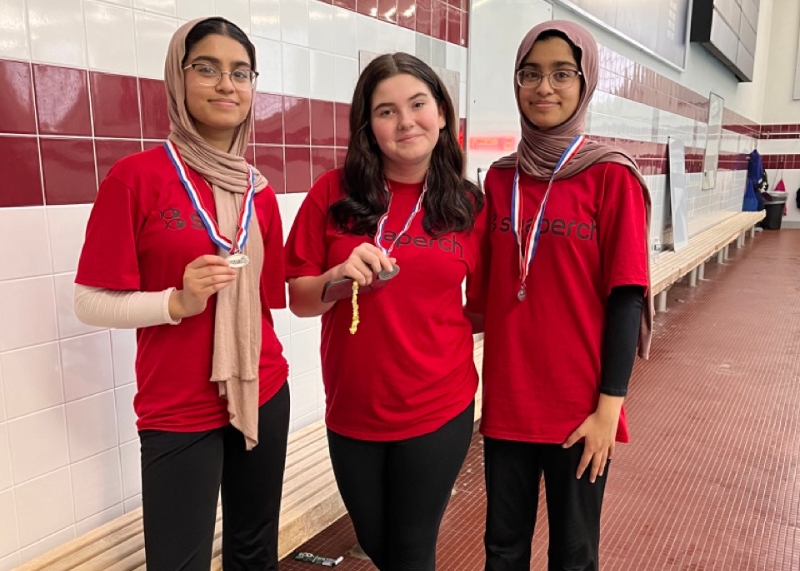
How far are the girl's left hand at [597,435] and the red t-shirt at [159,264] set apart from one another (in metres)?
0.86

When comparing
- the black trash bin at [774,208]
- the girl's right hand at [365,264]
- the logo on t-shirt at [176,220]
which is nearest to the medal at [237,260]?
Answer: the logo on t-shirt at [176,220]

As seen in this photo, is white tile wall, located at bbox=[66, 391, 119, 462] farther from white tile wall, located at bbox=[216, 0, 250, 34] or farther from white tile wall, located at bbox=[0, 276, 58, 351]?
white tile wall, located at bbox=[216, 0, 250, 34]

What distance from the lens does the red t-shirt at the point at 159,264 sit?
1.34 m

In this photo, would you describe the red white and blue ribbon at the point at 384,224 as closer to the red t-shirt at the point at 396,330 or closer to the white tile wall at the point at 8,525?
the red t-shirt at the point at 396,330

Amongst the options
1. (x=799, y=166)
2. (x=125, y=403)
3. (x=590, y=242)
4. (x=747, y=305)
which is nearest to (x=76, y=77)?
(x=125, y=403)

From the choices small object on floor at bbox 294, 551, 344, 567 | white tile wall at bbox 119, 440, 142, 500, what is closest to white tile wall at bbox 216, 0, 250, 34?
white tile wall at bbox 119, 440, 142, 500

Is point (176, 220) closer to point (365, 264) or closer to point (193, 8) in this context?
point (365, 264)

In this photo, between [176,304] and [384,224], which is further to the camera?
[384,224]

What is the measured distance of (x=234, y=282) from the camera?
1519 mm

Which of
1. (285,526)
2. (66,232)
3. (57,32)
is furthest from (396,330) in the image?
(57,32)

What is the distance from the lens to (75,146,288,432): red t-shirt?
52.9 inches

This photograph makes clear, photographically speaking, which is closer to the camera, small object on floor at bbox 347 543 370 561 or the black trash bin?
small object on floor at bbox 347 543 370 561

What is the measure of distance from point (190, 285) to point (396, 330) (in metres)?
0.46

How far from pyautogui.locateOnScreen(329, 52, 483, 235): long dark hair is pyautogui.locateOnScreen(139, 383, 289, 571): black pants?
0.53 meters
